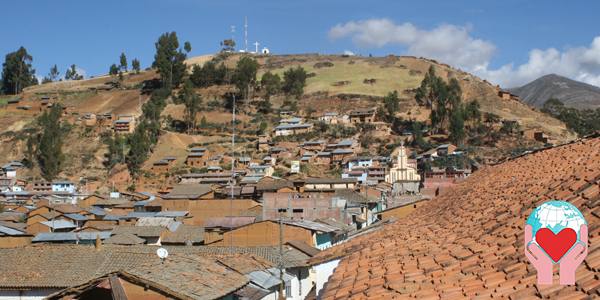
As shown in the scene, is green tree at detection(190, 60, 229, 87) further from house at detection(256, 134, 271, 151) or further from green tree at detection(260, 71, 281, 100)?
house at detection(256, 134, 271, 151)

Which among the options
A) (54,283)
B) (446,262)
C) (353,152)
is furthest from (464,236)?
(353,152)

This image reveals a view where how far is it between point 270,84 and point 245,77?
14.7 ft

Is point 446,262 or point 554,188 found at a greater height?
point 554,188

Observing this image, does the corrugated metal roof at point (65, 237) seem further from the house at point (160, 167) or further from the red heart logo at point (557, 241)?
the house at point (160, 167)

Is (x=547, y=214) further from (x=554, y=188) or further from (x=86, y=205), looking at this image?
(x=86, y=205)

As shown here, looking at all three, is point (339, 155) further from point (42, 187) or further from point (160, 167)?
point (42, 187)

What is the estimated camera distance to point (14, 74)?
432 feet

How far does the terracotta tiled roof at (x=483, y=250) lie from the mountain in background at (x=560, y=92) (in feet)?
486

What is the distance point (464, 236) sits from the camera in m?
8.04

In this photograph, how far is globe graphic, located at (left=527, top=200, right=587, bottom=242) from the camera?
4.71 m

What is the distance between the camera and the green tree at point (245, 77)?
105 meters

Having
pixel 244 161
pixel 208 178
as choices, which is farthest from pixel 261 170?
pixel 244 161

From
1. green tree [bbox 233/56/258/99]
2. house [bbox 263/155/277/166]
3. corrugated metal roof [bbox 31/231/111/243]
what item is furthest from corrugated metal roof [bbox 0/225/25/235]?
green tree [bbox 233/56/258/99]

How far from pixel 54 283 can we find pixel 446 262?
55.1 feet
